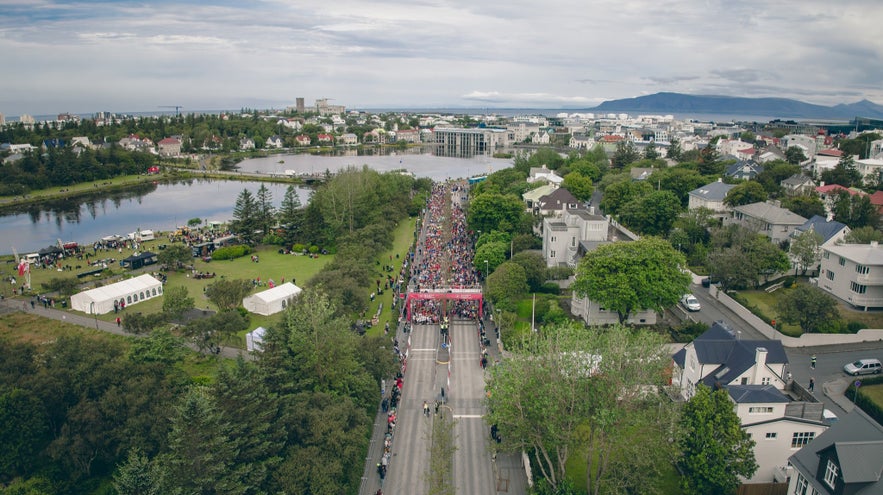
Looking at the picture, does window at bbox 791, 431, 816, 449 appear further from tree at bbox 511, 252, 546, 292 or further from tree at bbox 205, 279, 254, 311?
tree at bbox 205, 279, 254, 311

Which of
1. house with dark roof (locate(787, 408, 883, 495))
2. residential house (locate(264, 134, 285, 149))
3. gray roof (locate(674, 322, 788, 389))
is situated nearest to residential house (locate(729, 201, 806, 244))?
gray roof (locate(674, 322, 788, 389))

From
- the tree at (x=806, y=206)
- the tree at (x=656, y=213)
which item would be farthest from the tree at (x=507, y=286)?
the tree at (x=806, y=206)

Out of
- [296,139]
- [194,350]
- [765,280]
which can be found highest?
[296,139]

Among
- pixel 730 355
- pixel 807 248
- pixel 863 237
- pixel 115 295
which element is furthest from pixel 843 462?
pixel 115 295

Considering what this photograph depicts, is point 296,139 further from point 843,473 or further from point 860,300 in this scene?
point 843,473

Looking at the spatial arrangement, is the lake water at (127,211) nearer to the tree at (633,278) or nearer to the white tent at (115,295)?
the white tent at (115,295)

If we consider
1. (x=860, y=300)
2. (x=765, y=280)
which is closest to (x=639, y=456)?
(x=860, y=300)

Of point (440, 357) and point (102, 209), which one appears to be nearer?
point (440, 357)
